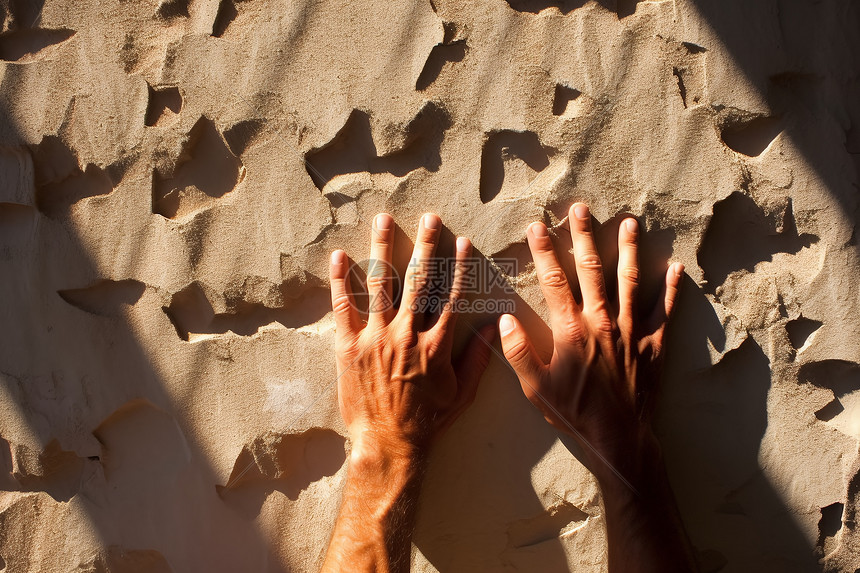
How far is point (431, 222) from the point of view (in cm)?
139

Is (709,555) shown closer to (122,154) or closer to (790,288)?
(790,288)

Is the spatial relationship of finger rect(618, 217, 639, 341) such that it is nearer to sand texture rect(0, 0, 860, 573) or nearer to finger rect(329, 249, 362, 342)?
sand texture rect(0, 0, 860, 573)

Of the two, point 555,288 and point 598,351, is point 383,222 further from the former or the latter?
point 598,351

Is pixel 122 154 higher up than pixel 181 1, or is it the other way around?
pixel 181 1

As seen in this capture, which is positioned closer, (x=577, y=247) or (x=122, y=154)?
(x=577, y=247)

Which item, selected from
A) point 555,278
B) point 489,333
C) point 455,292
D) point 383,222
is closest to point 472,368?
point 489,333

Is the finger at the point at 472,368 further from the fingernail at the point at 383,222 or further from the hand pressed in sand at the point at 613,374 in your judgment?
the fingernail at the point at 383,222

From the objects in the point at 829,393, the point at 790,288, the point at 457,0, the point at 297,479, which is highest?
the point at 457,0

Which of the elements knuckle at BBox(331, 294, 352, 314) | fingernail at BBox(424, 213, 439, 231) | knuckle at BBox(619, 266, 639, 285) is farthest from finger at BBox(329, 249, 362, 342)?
knuckle at BBox(619, 266, 639, 285)

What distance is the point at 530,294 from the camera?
1435 mm

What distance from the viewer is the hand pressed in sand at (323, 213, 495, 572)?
1380 millimetres

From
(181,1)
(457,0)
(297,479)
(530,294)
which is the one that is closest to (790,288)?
(530,294)

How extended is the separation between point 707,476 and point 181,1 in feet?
6.11

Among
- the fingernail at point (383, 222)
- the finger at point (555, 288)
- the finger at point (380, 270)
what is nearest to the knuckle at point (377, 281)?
the finger at point (380, 270)
